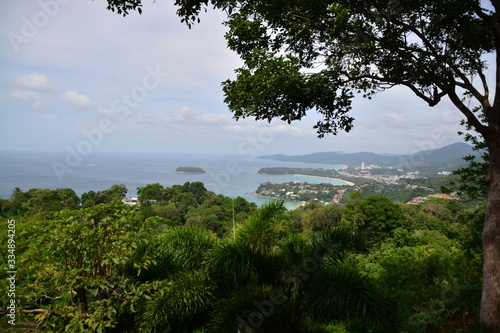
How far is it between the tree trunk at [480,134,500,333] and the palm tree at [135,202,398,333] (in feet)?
4.94

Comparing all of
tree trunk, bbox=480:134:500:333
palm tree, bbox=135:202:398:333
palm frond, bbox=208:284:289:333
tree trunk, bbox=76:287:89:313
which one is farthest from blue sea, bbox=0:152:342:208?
tree trunk, bbox=480:134:500:333

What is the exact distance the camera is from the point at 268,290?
374 centimetres

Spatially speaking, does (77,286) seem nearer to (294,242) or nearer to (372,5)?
(294,242)

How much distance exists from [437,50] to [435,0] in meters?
0.87

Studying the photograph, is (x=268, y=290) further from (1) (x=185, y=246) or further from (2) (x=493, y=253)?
(2) (x=493, y=253)

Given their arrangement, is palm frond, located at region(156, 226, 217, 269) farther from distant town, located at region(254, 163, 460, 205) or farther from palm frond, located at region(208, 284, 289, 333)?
distant town, located at region(254, 163, 460, 205)

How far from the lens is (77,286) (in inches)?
140

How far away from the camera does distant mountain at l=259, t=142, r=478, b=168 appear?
207ft

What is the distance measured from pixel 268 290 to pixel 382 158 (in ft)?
332

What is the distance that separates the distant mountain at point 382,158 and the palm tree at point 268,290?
60.4m

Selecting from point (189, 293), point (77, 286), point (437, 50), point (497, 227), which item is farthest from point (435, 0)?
point (77, 286)

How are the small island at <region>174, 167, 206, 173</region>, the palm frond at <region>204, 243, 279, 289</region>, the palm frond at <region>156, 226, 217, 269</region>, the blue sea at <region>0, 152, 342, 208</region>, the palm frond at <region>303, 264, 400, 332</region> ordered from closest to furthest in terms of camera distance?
1. the palm frond at <region>303, 264, 400, 332</region>
2. the palm frond at <region>204, 243, 279, 289</region>
3. the palm frond at <region>156, 226, 217, 269</region>
4. the blue sea at <region>0, 152, 342, 208</region>
5. the small island at <region>174, 167, 206, 173</region>

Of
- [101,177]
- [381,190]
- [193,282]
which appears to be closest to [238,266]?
[193,282]

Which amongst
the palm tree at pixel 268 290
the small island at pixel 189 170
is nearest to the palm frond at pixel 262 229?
the palm tree at pixel 268 290
